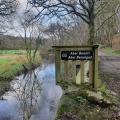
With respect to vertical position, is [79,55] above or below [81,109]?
above

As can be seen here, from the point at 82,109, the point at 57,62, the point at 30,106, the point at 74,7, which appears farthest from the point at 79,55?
the point at 74,7

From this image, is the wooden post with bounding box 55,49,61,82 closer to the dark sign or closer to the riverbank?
the dark sign

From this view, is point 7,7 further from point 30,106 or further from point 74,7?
point 30,106

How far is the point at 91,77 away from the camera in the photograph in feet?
37.6

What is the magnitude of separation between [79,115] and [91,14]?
1302 cm

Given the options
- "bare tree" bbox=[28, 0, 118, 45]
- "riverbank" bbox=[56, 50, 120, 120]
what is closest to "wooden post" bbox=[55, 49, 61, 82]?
"riverbank" bbox=[56, 50, 120, 120]

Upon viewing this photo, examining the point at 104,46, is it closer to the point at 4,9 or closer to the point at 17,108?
the point at 4,9

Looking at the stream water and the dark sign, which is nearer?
the dark sign

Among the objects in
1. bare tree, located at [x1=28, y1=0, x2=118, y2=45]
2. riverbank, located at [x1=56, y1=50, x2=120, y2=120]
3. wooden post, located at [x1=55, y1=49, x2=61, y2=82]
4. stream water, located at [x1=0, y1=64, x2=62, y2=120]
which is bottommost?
stream water, located at [x1=0, y1=64, x2=62, y2=120]

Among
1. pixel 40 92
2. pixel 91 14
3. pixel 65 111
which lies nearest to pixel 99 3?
pixel 91 14

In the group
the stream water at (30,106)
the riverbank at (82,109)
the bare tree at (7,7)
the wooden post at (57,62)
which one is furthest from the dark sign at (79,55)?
the bare tree at (7,7)

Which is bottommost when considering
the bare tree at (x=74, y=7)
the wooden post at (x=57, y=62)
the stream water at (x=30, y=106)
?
the stream water at (x=30, y=106)

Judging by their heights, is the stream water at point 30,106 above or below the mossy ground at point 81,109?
below

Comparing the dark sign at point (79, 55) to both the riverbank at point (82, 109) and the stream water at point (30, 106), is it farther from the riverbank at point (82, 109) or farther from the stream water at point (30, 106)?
the stream water at point (30, 106)
